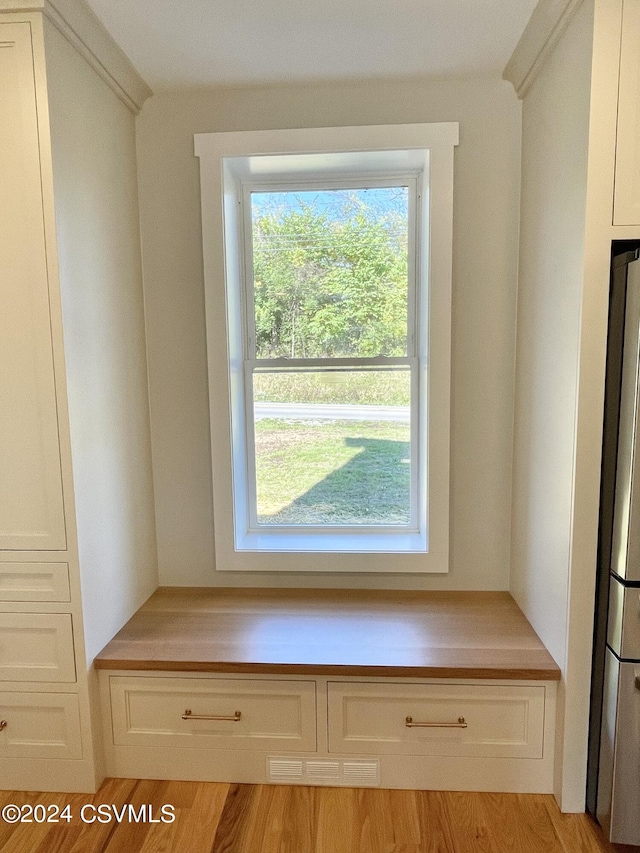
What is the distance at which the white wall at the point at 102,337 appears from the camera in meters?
1.53

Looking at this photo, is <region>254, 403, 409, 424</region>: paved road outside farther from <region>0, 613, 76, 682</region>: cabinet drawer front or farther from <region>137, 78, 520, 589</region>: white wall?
<region>0, 613, 76, 682</region>: cabinet drawer front

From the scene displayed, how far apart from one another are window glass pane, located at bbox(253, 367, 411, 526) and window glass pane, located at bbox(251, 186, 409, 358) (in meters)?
0.13

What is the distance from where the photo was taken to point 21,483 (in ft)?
5.07

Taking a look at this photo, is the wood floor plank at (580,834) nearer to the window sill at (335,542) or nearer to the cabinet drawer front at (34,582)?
the window sill at (335,542)

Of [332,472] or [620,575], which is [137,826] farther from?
[620,575]

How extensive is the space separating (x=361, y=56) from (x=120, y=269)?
1.10 metres

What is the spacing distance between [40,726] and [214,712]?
21.4 inches

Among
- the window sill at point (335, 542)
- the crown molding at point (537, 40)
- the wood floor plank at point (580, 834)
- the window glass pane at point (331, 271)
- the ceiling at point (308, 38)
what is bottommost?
the wood floor plank at point (580, 834)

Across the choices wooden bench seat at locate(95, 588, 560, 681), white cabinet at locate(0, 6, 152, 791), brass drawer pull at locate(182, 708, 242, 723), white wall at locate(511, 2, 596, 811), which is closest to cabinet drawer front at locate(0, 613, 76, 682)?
white cabinet at locate(0, 6, 152, 791)

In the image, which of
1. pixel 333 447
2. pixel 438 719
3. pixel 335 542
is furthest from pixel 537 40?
pixel 438 719

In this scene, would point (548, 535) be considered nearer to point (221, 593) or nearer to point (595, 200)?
point (595, 200)

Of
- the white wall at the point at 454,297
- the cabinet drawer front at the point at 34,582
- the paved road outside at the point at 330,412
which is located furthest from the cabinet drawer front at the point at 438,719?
the paved road outside at the point at 330,412

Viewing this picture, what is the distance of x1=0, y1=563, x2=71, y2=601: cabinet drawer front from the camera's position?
157cm

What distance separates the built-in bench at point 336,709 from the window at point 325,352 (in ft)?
1.62
